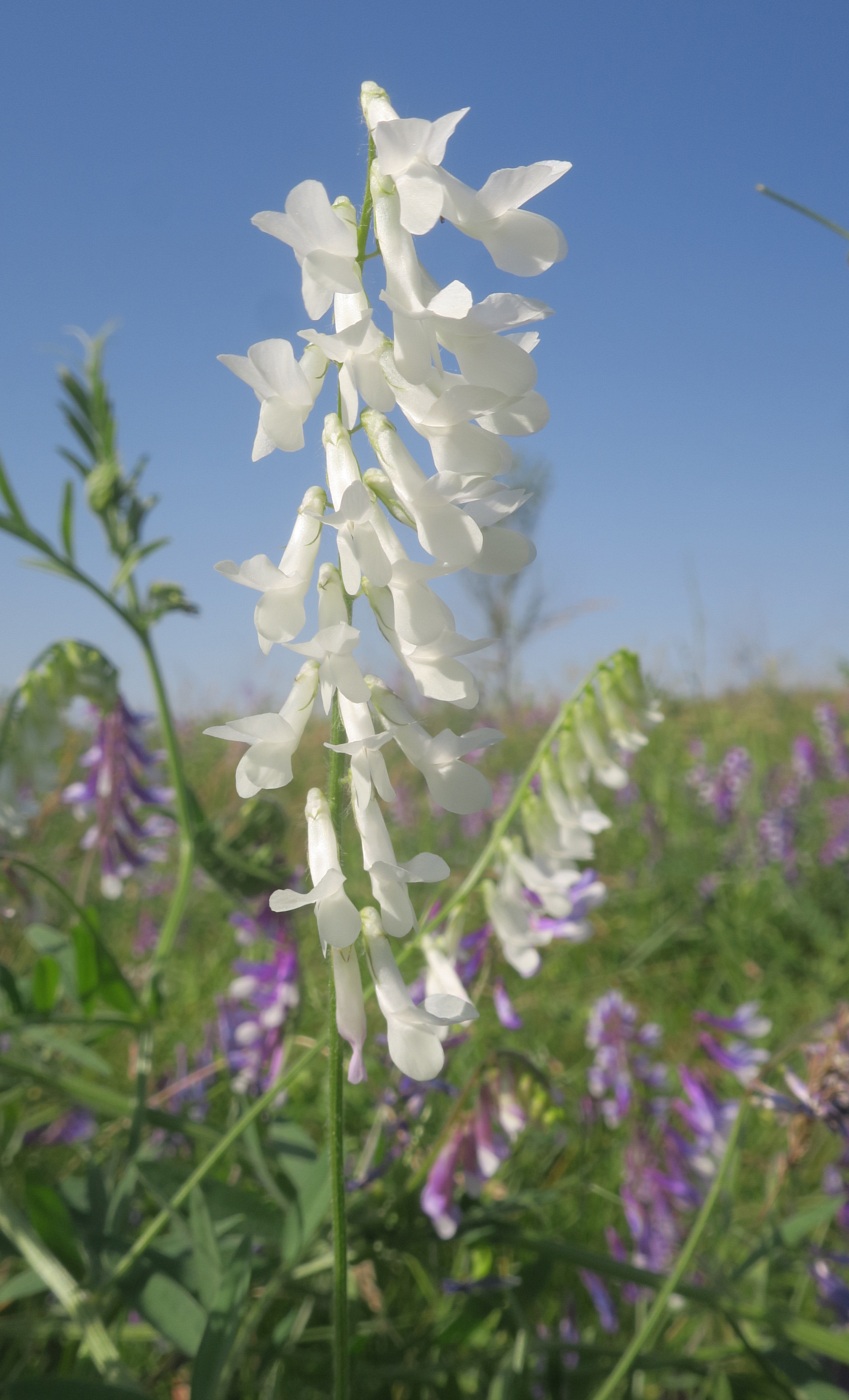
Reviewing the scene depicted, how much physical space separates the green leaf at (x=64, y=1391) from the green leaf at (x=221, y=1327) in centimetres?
5

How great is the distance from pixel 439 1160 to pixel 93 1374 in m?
0.41

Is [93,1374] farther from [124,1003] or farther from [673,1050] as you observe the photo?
[673,1050]

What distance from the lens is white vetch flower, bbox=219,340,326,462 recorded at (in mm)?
578

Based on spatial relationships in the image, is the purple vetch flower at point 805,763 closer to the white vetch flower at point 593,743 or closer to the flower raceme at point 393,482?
the white vetch flower at point 593,743

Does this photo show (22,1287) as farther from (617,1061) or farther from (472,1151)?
(617,1061)

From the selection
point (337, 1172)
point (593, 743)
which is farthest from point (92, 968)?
point (337, 1172)

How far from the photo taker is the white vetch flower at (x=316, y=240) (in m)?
0.56

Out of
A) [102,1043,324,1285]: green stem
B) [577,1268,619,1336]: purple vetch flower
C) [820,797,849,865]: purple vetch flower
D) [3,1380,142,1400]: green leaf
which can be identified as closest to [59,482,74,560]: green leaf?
[102,1043,324,1285]: green stem

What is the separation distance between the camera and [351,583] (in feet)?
1.96

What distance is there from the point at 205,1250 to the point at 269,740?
54 centimetres

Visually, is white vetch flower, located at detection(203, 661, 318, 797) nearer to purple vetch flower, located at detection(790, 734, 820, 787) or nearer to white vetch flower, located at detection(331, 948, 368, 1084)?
white vetch flower, located at detection(331, 948, 368, 1084)

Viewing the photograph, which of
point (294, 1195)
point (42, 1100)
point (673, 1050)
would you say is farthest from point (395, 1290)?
point (673, 1050)

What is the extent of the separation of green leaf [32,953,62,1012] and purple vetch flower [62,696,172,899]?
0.56 metres

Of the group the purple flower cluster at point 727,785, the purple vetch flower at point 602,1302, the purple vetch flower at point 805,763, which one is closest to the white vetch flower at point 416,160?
the purple vetch flower at point 602,1302
